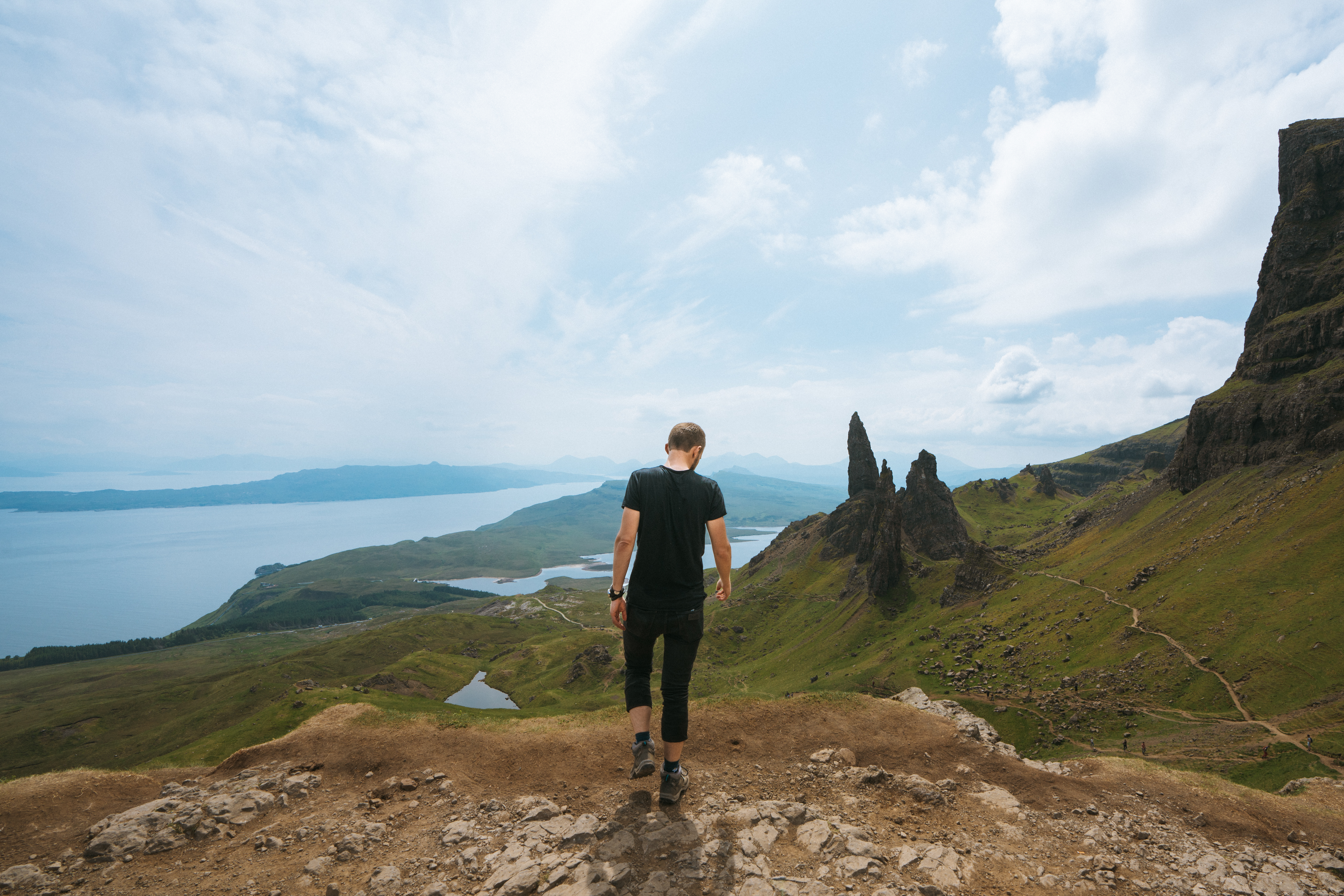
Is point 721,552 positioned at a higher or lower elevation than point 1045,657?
higher

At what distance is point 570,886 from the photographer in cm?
710

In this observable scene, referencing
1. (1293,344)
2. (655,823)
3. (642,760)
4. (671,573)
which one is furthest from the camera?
(1293,344)

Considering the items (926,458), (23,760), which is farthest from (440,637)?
(926,458)

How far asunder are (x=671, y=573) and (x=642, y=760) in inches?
168

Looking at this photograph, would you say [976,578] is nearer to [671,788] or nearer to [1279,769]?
[1279,769]

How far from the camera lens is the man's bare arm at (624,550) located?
27.0 feet

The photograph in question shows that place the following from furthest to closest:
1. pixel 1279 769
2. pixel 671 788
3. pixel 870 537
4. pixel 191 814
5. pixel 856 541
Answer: pixel 856 541
pixel 870 537
pixel 1279 769
pixel 191 814
pixel 671 788

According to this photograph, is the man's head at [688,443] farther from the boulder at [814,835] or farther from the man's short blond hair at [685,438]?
the boulder at [814,835]

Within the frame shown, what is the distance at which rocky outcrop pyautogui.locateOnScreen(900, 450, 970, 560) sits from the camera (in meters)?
131

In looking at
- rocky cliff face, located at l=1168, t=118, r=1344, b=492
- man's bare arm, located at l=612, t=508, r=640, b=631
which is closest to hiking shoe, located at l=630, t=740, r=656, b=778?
man's bare arm, located at l=612, t=508, r=640, b=631

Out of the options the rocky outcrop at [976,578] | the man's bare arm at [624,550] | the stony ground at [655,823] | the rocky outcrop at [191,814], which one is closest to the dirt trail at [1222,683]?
the rocky outcrop at [976,578]

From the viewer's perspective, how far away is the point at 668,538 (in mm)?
8695

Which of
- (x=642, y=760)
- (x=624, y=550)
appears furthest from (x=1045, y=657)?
(x=624, y=550)

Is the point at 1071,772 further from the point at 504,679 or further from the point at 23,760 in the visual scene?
the point at 23,760
